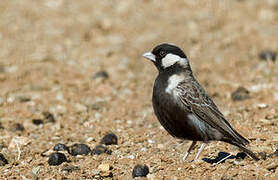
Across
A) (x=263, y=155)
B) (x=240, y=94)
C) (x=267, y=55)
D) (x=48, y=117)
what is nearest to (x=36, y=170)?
(x=48, y=117)

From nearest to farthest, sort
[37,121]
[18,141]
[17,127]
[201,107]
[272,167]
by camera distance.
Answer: [272,167] → [201,107] → [18,141] → [17,127] → [37,121]

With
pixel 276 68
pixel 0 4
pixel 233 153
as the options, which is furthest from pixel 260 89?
pixel 0 4

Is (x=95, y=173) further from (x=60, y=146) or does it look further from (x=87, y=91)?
(x=87, y=91)

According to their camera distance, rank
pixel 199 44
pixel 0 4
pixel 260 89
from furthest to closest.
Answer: pixel 0 4, pixel 199 44, pixel 260 89

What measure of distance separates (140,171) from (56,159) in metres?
1.18

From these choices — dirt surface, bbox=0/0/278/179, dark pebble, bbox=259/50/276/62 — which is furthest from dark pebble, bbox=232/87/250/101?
dark pebble, bbox=259/50/276/62

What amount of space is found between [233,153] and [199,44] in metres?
6.08

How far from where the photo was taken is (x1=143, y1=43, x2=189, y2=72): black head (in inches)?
271

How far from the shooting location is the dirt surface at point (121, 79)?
6.81 metres

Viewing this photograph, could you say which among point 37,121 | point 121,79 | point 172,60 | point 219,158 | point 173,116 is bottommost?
point 219,158

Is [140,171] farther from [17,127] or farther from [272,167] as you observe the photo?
[17,127]

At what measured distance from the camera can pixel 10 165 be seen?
22.5 feet

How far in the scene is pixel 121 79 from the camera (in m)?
10.9

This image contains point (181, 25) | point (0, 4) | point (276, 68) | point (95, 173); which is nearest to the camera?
point (95, 173)
